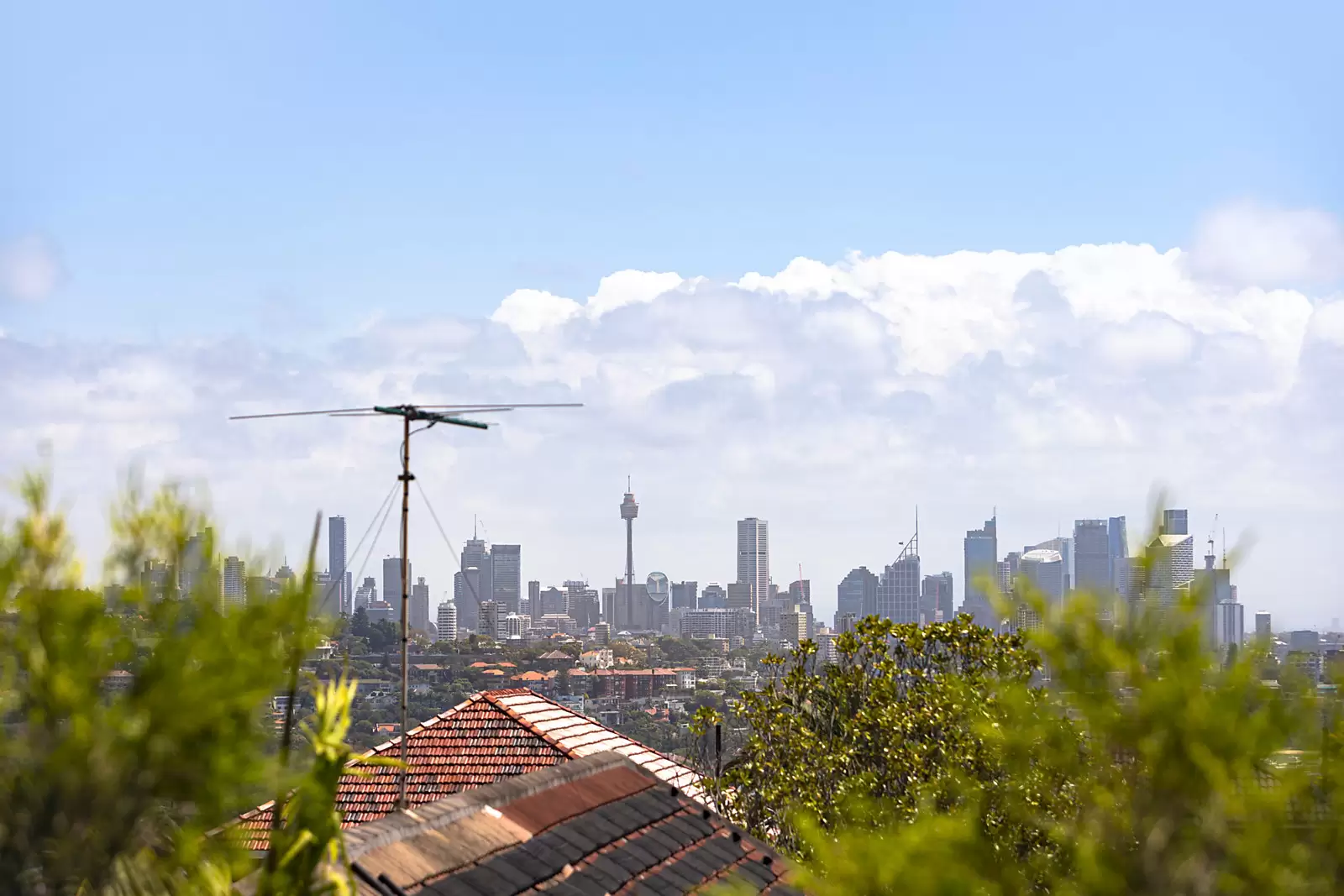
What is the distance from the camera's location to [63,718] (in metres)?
3.78

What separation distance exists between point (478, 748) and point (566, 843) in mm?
15586

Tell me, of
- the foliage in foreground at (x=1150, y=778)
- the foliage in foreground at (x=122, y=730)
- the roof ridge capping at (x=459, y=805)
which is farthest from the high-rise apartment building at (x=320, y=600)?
the roof ridge capping at (x=459, y=805)

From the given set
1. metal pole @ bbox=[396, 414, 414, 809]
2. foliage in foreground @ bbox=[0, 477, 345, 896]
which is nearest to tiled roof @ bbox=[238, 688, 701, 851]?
metal pole @ bbox=[396, 414, 414, 809]

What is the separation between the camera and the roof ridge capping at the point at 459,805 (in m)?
7.11

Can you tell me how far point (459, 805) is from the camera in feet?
26.4

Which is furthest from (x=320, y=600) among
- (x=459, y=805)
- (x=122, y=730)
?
(x=459, y=805)

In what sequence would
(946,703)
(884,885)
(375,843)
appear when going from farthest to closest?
(946,703), (375,843), (884,885)

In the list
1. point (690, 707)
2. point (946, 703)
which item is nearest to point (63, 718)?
point (946, 703)

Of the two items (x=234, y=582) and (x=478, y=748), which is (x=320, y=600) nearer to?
(x=234, y=582)

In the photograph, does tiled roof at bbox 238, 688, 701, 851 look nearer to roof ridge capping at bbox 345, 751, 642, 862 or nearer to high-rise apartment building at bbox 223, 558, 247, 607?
roof ridge capping at bbox 345, 751, 642, 862

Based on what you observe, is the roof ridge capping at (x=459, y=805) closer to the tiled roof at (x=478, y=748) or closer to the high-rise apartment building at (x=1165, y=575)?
the high-rise apartment building at (x=1165, y=575)

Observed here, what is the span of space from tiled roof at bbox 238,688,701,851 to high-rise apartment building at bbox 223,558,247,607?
1674cm

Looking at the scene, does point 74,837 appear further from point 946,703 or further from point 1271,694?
point 946,703

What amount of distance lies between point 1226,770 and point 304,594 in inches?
115
